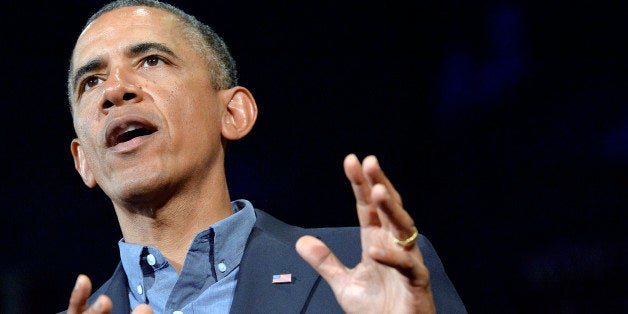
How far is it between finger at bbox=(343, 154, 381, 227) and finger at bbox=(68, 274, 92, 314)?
1.59 ft

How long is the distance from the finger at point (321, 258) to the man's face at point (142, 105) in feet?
2.07

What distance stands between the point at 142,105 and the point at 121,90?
0.07 m

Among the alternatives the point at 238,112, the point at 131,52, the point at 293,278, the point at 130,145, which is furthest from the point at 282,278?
the point at 131,52

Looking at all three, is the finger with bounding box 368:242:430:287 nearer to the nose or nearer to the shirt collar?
the shirt collar

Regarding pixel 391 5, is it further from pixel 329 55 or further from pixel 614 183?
pixel 614 183

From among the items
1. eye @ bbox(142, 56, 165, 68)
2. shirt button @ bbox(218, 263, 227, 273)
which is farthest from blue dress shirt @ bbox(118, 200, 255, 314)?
eye @ bbox(142, 56, 165, 68)

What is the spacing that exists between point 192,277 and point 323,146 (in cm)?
183

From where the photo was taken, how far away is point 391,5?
3701 millimetres

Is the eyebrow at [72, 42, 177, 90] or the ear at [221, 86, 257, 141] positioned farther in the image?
the ear at [221, 86, 257, 141]

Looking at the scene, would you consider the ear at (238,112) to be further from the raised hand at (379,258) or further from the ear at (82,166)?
the raised hand at (379,258)

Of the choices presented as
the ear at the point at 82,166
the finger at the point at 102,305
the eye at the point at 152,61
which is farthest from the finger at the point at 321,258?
the ear at the point at 82,166

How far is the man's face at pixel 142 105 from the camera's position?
1.90m

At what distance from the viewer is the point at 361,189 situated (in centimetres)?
130

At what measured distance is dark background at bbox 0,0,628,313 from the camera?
3061 millimetres
